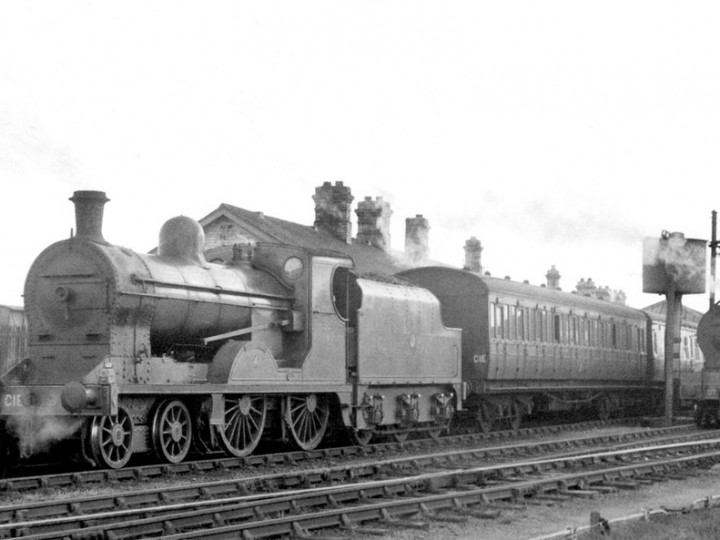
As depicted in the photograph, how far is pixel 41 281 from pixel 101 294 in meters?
1.15

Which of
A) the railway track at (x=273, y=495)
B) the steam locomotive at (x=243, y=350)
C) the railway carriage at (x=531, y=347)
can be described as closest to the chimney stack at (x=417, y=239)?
the railway carriage at (x=531, y=347)

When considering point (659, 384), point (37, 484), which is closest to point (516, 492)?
point (37, 484)

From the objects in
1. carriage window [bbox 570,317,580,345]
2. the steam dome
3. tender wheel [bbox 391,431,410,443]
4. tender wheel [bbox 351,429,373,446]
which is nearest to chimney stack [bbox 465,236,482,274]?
carriage window [bbox 570,317,580,345]

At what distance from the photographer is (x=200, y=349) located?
14328 mm

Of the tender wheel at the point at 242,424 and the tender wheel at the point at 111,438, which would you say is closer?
the tender wheel at the point at 111,438

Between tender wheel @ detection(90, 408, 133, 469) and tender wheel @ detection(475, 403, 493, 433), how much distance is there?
9939mm

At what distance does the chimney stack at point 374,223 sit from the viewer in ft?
113

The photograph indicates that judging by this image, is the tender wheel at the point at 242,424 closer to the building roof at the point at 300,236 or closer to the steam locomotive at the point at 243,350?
the steam locomotive at the point at 243,350

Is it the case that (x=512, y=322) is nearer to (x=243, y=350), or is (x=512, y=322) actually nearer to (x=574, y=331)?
(x=574, y=331)

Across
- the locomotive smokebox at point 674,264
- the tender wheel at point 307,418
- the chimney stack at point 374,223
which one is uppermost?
the chimney stack at point 374,223

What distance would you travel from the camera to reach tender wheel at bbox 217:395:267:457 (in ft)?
45.4

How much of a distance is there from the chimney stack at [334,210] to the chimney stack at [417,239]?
83.9 inches

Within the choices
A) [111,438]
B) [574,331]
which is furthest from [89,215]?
[574,331]

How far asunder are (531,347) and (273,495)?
13.0 meters
